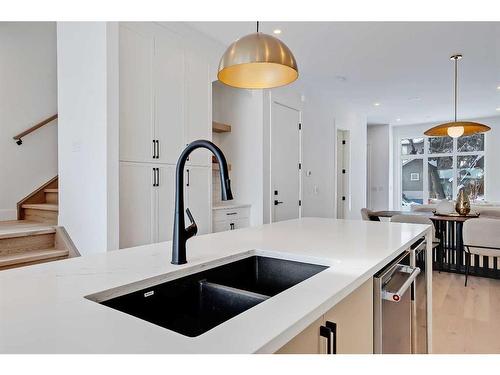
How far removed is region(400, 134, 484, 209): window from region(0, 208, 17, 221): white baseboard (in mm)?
8476

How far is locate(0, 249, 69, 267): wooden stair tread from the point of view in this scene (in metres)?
2.53

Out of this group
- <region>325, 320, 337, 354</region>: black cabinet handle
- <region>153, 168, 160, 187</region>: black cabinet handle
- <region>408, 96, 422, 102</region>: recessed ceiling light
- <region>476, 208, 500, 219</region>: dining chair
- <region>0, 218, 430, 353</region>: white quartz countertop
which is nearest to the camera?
<region>0, 218, 430, 353</region>: white quartz countertop

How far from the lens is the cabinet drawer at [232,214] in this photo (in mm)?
4016

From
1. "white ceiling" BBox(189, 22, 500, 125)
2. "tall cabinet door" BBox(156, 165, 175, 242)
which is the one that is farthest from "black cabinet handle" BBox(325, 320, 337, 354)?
"white ceiling" BBox(189, 22, 500, 125)

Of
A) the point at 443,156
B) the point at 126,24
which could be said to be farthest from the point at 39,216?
the point at 443,156

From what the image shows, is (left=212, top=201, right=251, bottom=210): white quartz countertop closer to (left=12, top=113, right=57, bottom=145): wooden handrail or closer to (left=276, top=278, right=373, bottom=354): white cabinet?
(left=12, top=113, right=57, bottom=145): wooden handrail

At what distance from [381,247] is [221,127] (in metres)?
3.31

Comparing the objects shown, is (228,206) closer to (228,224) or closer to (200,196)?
(228,224)

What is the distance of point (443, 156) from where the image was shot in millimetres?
9453

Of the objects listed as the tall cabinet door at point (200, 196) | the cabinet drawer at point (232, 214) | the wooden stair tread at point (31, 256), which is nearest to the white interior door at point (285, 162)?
the cabinet drawer at point (232, 214)

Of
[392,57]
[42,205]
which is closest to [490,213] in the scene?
[392,57]

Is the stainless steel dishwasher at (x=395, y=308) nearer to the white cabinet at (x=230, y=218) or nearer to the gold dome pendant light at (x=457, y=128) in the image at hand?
the white cabinet at (x=230, y=218)

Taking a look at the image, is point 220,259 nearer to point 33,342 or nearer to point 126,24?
point 33,342

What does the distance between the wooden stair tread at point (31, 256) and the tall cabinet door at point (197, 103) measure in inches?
55.3
